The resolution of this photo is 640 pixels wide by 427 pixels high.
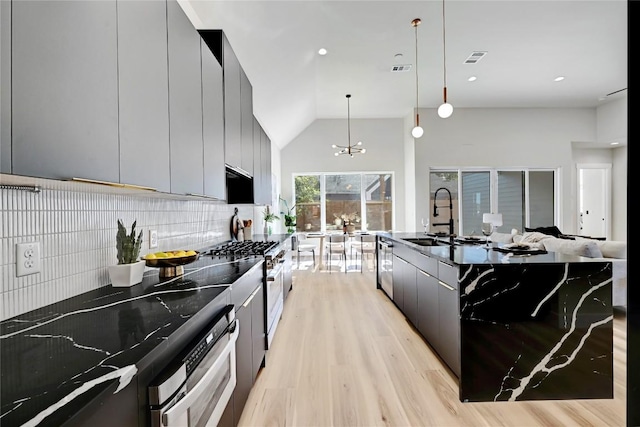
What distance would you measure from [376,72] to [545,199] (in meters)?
5.45

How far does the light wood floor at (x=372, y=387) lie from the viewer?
1764 millimetres

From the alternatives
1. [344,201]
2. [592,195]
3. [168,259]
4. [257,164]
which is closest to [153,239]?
[168,259]

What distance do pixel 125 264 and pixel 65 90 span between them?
852 mm

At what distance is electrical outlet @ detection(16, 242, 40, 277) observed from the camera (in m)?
1.04

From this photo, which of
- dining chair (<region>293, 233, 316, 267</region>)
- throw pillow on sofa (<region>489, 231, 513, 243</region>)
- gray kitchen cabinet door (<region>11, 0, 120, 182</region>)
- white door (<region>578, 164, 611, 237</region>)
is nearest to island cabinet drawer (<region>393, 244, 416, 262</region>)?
throw pillow on sofa (<region>489, 231, 513, 243</region>)

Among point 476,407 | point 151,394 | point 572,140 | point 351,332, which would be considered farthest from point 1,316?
point 572,140

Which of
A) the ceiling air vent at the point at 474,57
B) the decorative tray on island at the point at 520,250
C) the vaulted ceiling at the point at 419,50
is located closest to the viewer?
the decorative tray on island at the point at 520,250

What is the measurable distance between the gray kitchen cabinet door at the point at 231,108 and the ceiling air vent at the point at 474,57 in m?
3.96

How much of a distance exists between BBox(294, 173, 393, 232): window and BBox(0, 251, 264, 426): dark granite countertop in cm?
680

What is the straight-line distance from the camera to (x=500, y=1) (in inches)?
135

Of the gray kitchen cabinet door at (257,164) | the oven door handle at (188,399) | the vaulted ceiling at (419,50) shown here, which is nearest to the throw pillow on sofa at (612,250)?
the vaulted ceiling at (419,50)

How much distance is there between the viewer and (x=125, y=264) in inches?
56.0

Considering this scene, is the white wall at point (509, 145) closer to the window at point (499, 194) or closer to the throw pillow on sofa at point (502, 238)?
the window at point (499, 194)

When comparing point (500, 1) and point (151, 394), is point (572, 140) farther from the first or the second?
point (151, 394)
